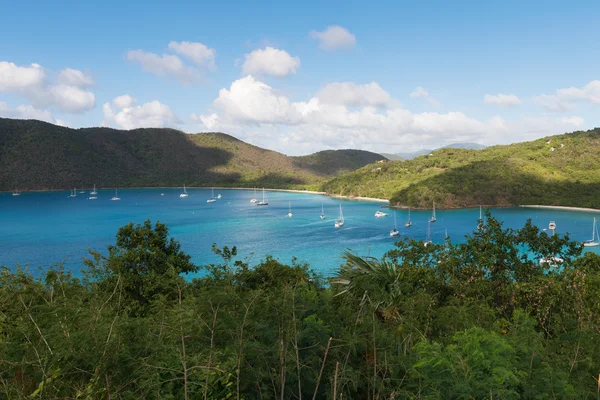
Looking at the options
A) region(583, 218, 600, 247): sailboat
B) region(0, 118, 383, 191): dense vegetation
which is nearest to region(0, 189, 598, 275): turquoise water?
region(583, 218, 600, 247): sailboat

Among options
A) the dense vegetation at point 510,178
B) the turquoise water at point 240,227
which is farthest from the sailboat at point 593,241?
the dense vegetation at point 510,178

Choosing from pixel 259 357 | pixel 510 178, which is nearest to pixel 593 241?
pixel 510 178

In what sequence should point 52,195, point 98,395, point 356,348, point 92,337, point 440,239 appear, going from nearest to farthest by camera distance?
point 98,395 < point 92,337 < point 356,348 < point 440,239 < point 52,195

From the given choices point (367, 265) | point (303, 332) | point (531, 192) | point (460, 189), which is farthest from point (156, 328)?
point (531, 192)

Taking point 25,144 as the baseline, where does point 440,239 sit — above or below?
below

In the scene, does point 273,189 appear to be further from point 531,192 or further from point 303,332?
point 303,332
